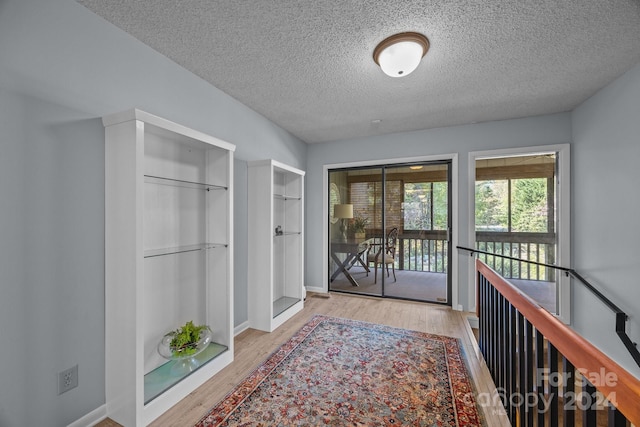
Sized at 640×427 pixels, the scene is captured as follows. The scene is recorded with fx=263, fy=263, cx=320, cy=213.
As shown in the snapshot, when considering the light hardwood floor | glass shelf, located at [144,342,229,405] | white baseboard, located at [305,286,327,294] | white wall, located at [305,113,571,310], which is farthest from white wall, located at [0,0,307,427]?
white baseboard, located at [305,286,327,294]

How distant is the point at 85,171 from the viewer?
1566 mm

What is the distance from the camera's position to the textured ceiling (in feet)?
5.22

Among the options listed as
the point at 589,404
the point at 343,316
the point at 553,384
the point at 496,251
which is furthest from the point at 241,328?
the point at 496,251

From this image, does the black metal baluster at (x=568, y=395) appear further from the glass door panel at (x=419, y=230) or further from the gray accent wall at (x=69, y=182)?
the glass door panel at (x=419, y=230)

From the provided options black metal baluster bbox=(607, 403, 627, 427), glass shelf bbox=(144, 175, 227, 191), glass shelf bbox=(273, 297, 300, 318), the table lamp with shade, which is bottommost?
glass shelf bbox=(273, 297, 300, 318)

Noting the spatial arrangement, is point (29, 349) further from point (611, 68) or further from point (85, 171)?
point (611, 68)

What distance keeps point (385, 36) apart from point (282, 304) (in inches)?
117

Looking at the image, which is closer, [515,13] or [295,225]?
[515,13]

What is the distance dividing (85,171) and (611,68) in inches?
158

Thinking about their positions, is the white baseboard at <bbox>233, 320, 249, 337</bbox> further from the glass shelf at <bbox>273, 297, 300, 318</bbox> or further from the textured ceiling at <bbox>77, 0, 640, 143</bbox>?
the textured ceiling at <bbox>77, 0, 640, 143</bbox>

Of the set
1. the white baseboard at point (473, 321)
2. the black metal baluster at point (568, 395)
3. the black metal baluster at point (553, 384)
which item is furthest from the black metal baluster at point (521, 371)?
the white baseboard at point (473, 321)

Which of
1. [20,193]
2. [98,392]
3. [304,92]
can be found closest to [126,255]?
[20,193]

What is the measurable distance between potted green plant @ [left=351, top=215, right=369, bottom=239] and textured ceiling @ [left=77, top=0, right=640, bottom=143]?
174 centimetres

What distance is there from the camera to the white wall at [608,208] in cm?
A: 220
